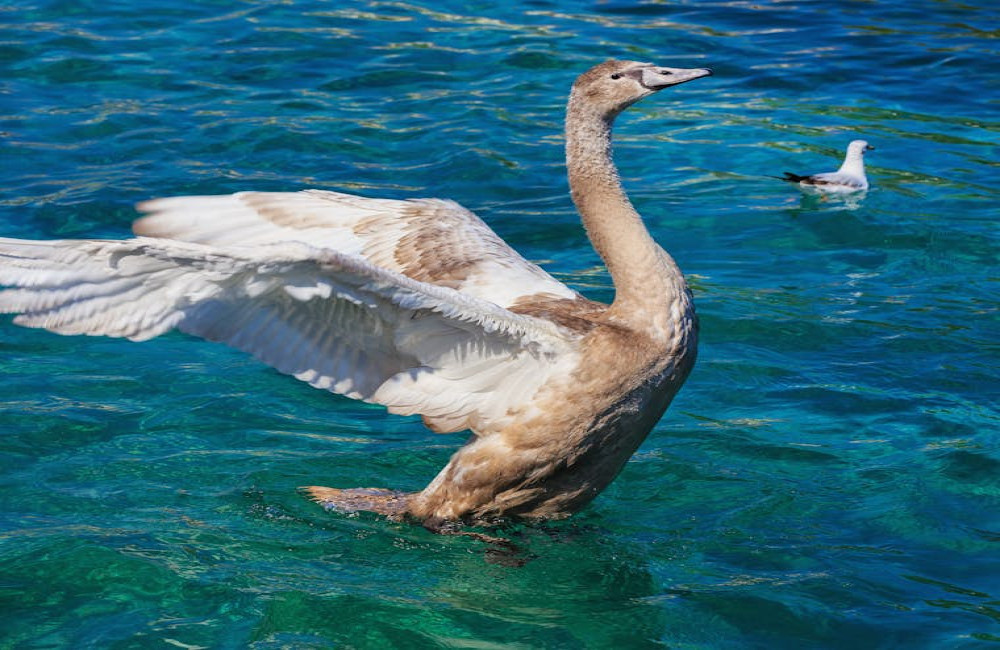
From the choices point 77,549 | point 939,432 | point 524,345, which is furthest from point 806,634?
point 77,549

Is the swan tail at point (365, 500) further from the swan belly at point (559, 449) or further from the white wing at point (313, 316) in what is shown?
the white wing at point (313, 316)

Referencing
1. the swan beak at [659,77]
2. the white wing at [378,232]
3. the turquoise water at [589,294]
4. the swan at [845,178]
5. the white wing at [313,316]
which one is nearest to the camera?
the white wing at [313,316]

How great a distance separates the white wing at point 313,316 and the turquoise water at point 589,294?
700 millimetres

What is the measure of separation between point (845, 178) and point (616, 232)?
4.66 metres

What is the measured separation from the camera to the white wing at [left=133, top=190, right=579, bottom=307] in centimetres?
593

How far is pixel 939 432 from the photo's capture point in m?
6.63

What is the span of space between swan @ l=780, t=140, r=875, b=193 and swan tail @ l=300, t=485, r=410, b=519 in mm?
4829


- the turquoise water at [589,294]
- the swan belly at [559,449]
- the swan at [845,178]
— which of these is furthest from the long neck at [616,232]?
the swan at [845,178]

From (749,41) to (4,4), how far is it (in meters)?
7.47

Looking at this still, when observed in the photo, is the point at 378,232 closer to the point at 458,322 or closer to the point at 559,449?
the point at 458,322

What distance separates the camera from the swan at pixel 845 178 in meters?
9.55

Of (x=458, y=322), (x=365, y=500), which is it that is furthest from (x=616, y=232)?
(x=365, y=500)

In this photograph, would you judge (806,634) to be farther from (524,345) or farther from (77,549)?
(77,549)

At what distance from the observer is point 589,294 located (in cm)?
833
